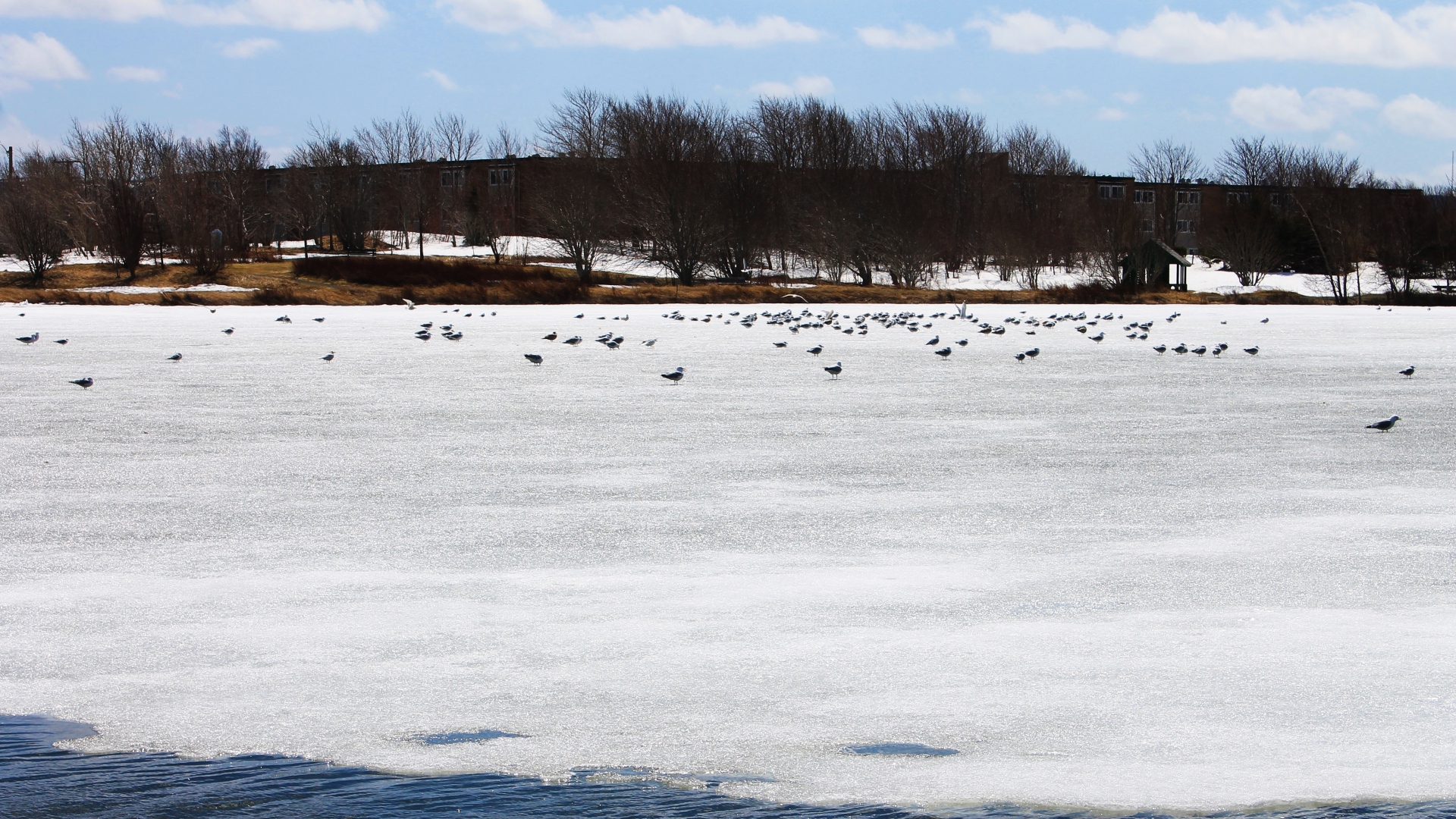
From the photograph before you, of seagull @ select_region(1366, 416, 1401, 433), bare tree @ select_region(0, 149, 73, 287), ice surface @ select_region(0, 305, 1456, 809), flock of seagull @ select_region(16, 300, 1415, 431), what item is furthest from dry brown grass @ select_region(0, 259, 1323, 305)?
seagull @ select_region(1366, 416, 1401, 433)

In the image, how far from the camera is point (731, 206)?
5319cm

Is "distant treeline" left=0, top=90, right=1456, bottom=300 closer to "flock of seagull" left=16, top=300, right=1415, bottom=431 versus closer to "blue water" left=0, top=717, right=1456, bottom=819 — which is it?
"flock of seagull" left=16, top=300, right=1415, bottom=431

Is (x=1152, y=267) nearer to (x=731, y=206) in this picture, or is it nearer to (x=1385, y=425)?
(x=731, y=206)

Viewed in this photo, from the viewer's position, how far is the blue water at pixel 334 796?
2.86 meters

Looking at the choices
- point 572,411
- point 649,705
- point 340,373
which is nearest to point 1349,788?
point 649,705

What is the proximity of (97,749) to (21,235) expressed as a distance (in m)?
50.9

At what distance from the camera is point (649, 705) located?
3486 millimetres

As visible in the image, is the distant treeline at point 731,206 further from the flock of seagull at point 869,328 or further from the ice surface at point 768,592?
the ice surface at point 768,592

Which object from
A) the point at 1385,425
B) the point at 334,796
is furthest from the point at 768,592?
the point at 1385,425

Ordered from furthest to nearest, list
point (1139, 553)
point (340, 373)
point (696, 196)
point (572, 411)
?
1. point (696, 196)
2. point (340, 373)
3. point (572, 411)
4. point (1139, 553)

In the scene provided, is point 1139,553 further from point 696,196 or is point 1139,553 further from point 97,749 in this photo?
point 696,196

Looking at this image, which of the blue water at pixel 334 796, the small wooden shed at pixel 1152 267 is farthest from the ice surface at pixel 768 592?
the small wooden shed at pixel 1152 267

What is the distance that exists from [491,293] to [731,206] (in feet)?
54.5

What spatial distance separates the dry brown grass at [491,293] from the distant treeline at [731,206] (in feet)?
5.08
